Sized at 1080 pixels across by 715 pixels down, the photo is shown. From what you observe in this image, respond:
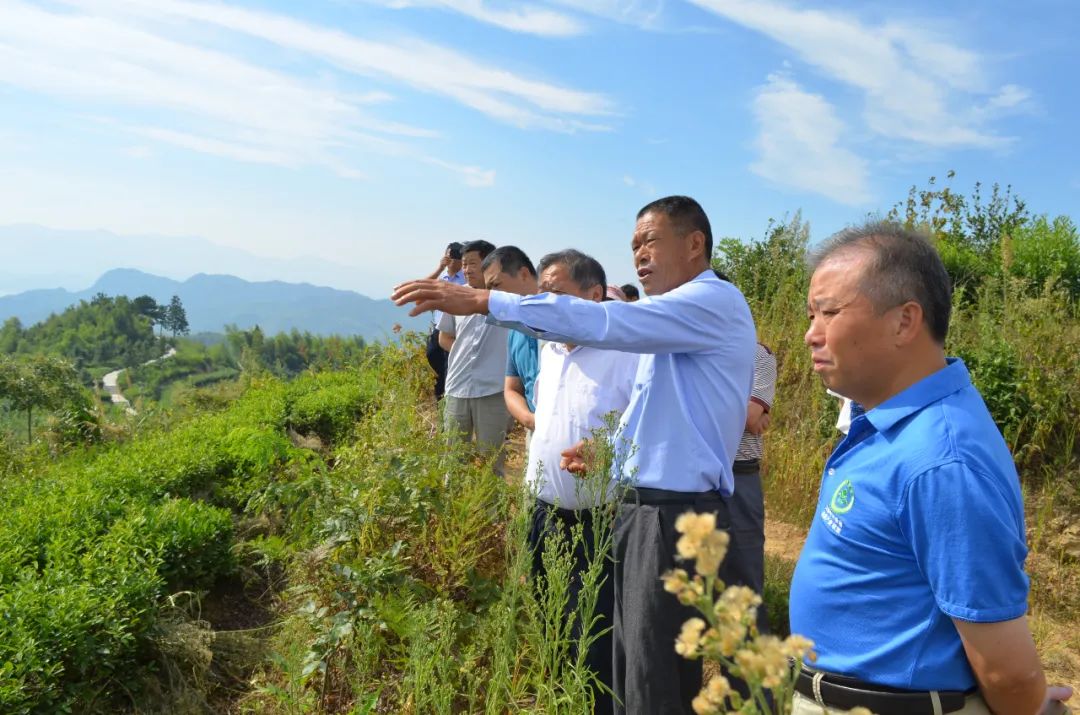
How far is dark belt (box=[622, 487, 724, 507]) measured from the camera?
2.29m

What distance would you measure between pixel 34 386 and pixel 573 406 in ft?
25.3

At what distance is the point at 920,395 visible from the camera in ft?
4.59

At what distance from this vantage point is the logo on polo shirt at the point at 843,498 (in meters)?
1.43

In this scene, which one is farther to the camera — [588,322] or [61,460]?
[61,460]

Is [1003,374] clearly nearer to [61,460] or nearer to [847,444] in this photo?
[847,444]

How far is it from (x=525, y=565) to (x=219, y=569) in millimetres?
2646

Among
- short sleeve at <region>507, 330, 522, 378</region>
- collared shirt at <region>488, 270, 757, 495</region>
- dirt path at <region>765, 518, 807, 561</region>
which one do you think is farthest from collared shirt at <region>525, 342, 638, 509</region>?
dirt path at <region>765, 518, 807, 561</region>

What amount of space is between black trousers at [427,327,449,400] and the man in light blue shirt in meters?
4.51

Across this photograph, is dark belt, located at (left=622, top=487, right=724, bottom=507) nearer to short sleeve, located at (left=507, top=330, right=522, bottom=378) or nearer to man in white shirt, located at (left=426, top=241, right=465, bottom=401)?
short sleeve, located at (left=507, top=330, right=522, bottom=378)

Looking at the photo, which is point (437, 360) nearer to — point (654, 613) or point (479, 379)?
point (479, 379)

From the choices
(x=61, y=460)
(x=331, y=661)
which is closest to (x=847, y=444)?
(x=331, y=661)

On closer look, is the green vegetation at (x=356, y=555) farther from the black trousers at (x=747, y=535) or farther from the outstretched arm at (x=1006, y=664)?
the outstretched arm at (x=1006, y=664)

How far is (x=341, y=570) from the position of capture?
9.84 feet

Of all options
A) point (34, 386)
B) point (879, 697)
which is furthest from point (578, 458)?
point (34, 386)
